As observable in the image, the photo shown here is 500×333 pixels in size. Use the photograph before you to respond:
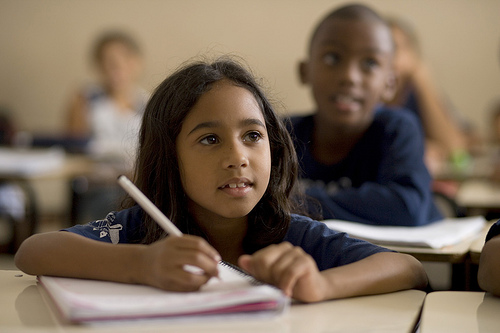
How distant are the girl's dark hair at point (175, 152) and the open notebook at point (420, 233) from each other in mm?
210

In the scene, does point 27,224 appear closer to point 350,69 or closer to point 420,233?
point 350,69

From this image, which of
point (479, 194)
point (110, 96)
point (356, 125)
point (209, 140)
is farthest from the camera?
point (110, 96)

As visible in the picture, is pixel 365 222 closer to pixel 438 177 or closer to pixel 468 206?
pixel 468 206

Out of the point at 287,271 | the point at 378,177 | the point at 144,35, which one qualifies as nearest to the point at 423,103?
the point at 378,177

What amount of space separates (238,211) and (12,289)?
39 cm

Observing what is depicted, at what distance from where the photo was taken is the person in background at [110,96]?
14.9ft

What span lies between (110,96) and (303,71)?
2747 millimetres

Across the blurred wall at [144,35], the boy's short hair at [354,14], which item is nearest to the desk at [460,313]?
the boy's short hair at [354,14]

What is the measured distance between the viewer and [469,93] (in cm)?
503

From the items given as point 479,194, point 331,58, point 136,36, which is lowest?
point 479,194

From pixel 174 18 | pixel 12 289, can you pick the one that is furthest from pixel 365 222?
pixel 174 18

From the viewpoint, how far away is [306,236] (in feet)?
3.75

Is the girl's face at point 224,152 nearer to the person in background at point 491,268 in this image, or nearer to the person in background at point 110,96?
the person in background at point 491,268

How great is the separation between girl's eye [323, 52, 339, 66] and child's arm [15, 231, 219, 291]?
1217 mm
